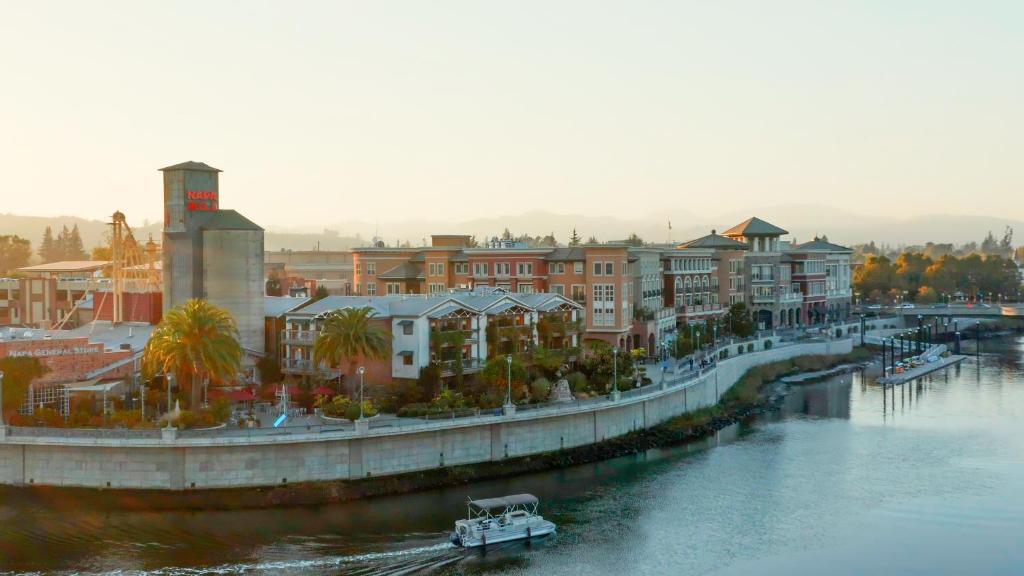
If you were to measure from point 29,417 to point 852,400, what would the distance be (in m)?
60.4

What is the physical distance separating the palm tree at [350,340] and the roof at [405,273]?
36.4 meters

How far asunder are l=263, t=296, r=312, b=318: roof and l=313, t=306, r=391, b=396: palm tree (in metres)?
10.9

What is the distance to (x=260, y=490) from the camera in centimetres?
5050

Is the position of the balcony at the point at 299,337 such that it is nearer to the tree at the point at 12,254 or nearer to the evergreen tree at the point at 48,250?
the tree at the point at 12,254

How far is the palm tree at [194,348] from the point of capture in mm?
56062

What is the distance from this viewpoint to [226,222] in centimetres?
7219

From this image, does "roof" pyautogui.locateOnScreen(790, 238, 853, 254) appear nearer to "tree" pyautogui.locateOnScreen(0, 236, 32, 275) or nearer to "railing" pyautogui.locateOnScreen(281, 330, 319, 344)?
"railing" pyautogui.locateOnScreen(281, 330, 319, 344)

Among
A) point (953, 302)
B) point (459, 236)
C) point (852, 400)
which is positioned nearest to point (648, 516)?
point (852, 400)

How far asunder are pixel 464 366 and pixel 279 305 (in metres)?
16.8

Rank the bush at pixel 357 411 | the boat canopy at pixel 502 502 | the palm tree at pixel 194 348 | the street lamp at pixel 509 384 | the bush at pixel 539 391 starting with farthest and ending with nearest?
the bush at pixel 539 391, the street lamp at pixel 509 384, the palm tree at pixel 194 348, the bush at pixel 357 411, the boat canopy at pixel 502 502

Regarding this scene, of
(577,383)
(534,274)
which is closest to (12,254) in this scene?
(534,274)

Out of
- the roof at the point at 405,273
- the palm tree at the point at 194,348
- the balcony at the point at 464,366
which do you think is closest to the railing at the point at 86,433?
the palm tree at the point at 194,348

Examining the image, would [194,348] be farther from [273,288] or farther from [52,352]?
[273,288]

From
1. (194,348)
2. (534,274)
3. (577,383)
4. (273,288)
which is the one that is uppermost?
(534,274)
